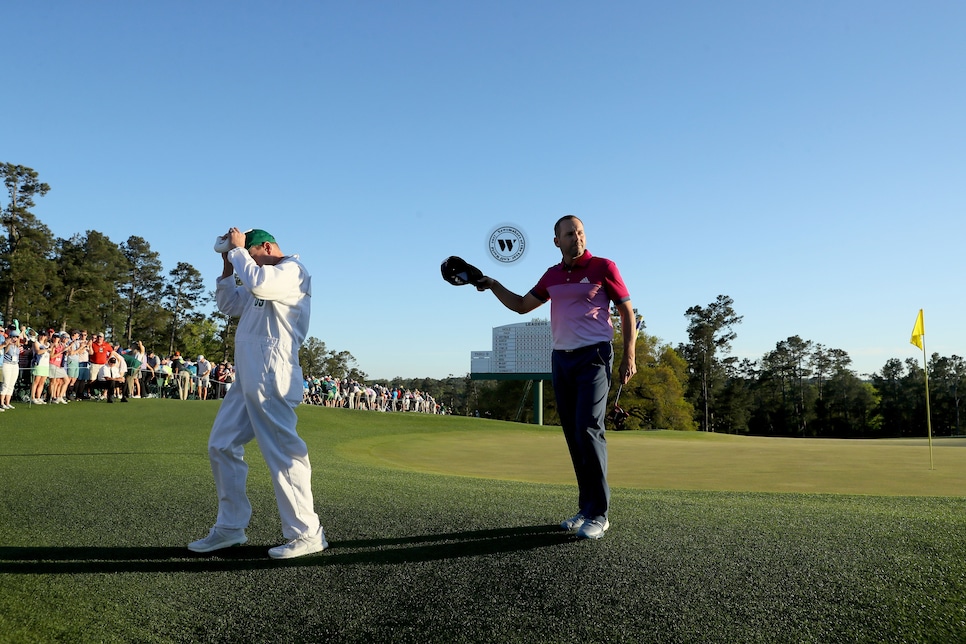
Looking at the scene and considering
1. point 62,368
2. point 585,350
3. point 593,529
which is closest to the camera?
point 593,529

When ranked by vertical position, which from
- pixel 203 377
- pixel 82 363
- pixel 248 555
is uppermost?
pixel 82 363

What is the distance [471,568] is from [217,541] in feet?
5.67

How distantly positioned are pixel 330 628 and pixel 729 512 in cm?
372

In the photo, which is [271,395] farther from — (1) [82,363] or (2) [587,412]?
(1) [82,363]

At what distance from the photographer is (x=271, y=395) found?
4250 millimetres

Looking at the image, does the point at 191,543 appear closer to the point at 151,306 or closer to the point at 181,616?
the point at 181,616

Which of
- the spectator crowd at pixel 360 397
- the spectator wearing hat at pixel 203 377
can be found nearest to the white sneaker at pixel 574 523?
the spectator wearing hat at pixel 203 377

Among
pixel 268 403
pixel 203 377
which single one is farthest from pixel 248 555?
pixel 203 377

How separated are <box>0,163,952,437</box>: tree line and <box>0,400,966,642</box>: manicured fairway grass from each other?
5441 cm

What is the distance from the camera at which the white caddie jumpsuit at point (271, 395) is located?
4223mm

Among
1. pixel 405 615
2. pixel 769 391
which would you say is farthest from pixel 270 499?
pixel 769 391

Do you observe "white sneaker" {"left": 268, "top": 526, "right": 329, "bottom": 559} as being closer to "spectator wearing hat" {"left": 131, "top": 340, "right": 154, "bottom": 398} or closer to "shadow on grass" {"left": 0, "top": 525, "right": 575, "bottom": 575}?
"shadow on grass" {"left": 0, "top": 525, "right": 575, "bottom": 575}

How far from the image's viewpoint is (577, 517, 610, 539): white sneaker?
4.50m

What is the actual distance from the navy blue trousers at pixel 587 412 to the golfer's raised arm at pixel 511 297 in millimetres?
593
